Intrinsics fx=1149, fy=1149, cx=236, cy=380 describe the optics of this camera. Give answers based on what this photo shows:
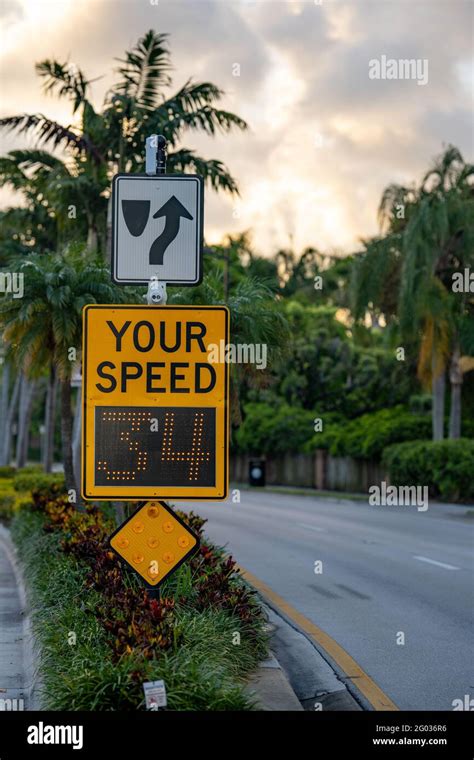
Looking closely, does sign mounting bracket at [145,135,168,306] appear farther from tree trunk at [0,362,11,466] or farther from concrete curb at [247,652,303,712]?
tree trunk at [0,362,11,466]

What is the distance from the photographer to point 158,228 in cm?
743

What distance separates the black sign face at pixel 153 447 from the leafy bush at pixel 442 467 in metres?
25.3

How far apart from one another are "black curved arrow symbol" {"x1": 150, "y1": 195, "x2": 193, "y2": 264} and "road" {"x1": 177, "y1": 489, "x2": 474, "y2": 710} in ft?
11.8

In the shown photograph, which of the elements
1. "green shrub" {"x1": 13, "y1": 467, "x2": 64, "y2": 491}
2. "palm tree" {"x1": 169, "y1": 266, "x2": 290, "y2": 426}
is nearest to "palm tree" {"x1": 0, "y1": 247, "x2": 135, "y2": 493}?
"palm tree" {"x1": 169, "y1": 266, "x2": 290, "y2": 426}

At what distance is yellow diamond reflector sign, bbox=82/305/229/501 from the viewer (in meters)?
7.11

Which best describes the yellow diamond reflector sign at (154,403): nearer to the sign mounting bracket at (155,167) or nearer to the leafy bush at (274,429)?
the sign mounting bracket at (155,167)

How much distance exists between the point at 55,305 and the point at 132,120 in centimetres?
786

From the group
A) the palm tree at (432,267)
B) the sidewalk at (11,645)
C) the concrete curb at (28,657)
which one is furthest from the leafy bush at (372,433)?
the concrete curb at (28,657)

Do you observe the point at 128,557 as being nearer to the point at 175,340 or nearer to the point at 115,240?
the point at 175,340

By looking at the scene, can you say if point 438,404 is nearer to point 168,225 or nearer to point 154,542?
point 154,542

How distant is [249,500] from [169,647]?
27.9 m

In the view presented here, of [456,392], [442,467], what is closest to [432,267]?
[456,392]
